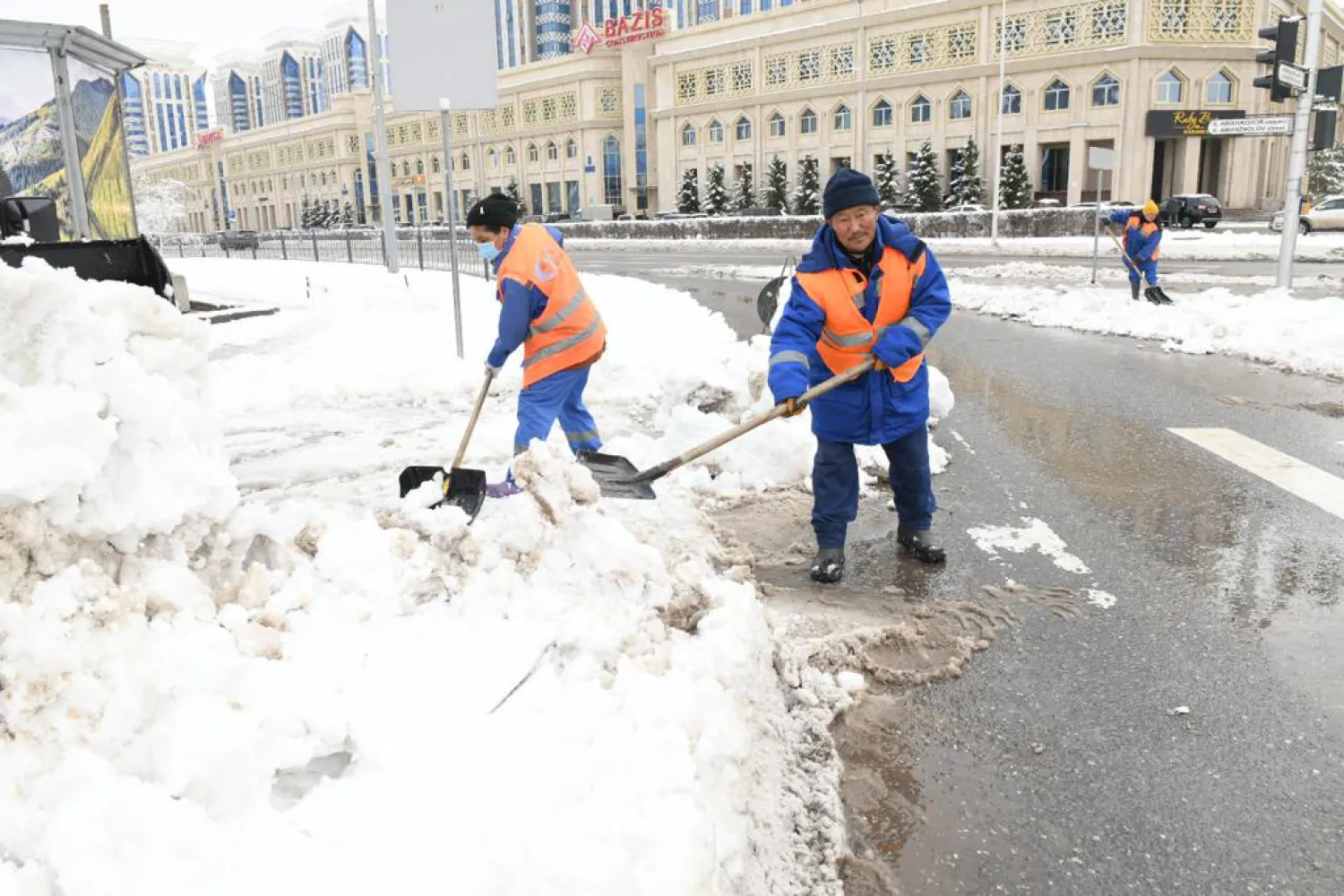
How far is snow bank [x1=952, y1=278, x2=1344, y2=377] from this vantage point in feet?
30.4

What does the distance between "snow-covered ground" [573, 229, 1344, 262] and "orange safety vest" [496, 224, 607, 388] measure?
72.1 feet

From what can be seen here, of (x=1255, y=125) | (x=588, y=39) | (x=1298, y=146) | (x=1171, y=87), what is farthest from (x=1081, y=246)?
(x=588, y=39)

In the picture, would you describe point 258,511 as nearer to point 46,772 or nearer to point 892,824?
point 46,772

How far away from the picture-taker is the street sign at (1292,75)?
12.4 meters

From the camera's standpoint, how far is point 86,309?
2746 mm

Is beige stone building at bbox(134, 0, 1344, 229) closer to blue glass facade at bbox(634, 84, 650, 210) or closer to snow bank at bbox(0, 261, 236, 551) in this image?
blue glass facade at bbox(634, 84, 650, 210)

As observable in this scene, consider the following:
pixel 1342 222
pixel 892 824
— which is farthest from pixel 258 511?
pixel 1342 222

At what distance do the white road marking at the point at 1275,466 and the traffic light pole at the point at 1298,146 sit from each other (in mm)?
8424

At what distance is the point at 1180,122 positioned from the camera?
4753 centimetres

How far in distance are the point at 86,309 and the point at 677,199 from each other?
218ft

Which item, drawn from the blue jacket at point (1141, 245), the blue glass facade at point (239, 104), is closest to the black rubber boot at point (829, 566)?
the blue jacket at point (1141, 245)

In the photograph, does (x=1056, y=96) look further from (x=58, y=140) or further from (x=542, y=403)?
(x=542, y=403)

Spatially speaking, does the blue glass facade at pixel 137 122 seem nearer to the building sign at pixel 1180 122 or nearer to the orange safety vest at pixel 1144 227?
the building sign at pixel 1180 122

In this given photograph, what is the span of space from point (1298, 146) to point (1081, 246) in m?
15.6
